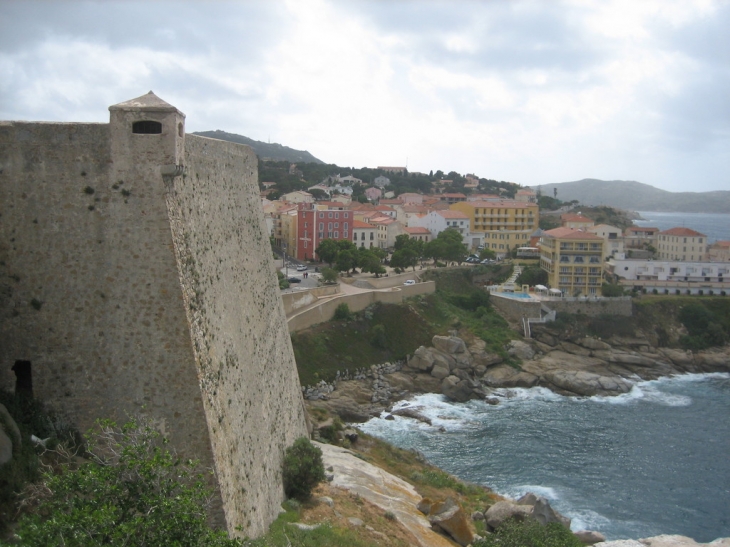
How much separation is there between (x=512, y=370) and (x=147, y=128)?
37729 mm

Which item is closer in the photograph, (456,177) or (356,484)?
(356,484)

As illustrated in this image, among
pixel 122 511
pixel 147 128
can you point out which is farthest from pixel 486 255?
pixel 122 511

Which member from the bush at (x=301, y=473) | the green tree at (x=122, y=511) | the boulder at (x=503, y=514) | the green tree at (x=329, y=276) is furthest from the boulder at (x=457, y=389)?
the green tree at (x=122, y=511)

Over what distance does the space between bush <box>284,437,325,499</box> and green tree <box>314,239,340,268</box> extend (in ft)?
128

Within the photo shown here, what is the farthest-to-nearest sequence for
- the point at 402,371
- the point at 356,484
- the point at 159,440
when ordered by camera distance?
the point at 402,371
the point at 356,484
the point at 159,440

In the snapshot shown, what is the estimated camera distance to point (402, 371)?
4259cm

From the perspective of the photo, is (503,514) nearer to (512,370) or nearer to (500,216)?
(512,370)

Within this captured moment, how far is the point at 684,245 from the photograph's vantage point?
244 feet

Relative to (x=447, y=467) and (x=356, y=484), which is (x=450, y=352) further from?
(x=356, y=484)

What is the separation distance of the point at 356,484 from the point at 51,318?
469 inches

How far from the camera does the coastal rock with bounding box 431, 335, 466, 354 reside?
4481cm

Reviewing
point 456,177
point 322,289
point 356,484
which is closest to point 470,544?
point 356,484

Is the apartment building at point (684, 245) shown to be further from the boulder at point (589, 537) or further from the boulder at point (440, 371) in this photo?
the boulder at point (589, 537)

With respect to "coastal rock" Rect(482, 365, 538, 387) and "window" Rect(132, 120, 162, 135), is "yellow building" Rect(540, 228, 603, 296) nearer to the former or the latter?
"coastal rock" Rect(482, 365, 538, 387)
